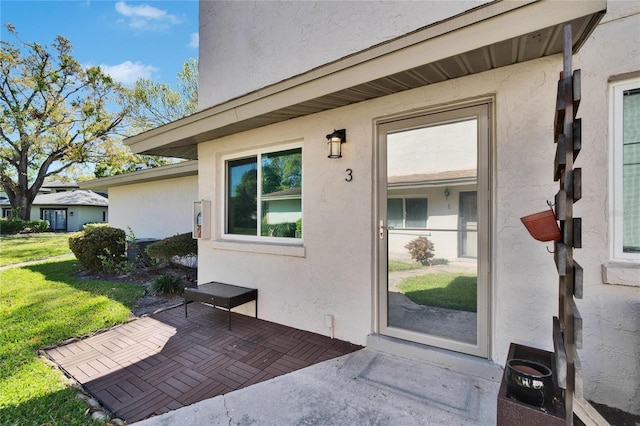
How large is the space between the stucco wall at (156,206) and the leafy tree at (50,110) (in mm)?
11437

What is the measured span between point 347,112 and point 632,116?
2609 mm

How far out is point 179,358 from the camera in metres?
3.53

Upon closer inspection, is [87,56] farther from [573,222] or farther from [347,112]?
[573,222]

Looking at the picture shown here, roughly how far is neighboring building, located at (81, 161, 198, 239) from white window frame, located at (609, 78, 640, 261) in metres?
8.03

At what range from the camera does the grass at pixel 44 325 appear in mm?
2645

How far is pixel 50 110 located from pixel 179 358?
24.5 meters

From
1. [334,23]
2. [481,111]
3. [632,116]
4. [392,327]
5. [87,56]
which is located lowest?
[392,327]

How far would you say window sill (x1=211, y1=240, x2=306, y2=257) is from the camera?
4281 millimetres

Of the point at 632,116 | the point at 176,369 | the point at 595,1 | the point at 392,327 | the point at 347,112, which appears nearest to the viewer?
the point at 595,1

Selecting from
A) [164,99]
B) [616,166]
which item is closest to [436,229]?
[616,166]

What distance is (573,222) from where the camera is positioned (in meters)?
1.69

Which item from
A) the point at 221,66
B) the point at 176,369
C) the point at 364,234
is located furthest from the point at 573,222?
the point at 221,66

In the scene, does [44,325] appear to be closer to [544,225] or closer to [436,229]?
[436,229]

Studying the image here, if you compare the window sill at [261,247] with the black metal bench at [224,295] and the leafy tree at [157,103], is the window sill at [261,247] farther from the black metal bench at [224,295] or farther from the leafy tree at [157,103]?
the leafy tree at [157,103]
